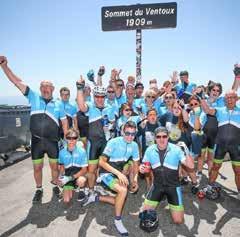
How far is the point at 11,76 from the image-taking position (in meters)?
5.88

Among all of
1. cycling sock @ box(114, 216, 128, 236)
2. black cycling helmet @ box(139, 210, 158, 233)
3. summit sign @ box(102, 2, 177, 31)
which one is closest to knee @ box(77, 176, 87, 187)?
cycling sock @ box(114, 216, 128, 236)

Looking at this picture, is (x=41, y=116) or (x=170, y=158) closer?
(x=170, y=158)

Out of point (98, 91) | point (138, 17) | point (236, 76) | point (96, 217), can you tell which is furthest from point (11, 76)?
point (138, 17)

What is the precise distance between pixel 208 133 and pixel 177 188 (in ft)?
8.17

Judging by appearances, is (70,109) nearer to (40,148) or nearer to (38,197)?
(40,148)

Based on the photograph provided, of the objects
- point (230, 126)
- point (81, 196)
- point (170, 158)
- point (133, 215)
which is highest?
point (230, 126)

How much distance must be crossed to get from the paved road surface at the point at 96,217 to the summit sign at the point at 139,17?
11.2 m

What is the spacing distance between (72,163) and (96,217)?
137 centimetres

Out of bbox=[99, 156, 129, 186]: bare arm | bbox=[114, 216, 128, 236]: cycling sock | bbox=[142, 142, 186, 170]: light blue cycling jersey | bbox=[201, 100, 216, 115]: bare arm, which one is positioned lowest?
bbox=[114, 216, 128, 236]: cycling sock

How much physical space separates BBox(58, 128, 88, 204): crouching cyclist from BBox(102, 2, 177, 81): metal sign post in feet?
36.2

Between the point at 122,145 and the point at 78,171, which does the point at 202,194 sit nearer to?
the point at 122,145

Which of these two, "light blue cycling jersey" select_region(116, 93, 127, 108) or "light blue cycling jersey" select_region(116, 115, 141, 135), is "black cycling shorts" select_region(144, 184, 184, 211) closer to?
"light blue cycling jersey" select_region(116, 115, 141, 135)

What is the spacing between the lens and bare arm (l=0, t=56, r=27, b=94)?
18.8ft

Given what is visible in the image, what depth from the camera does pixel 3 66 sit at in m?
5.73
